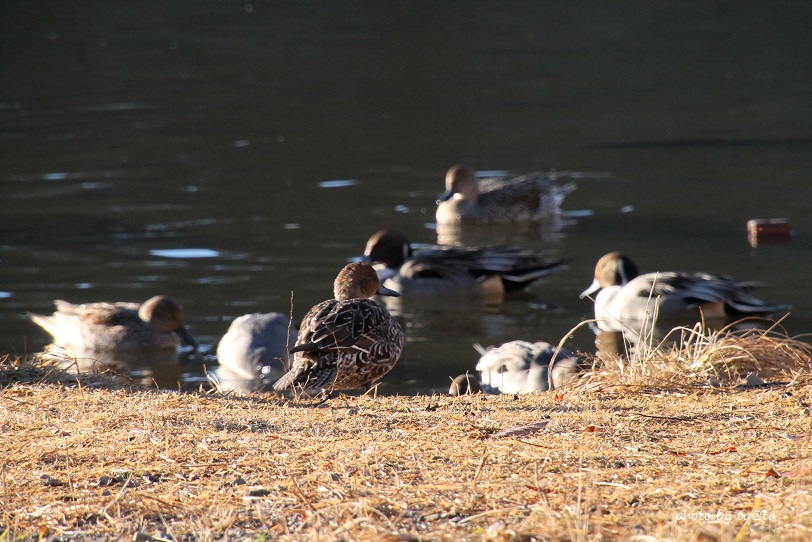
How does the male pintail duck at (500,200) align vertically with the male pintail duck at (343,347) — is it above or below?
above

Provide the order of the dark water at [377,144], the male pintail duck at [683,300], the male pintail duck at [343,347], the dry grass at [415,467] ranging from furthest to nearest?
1. the dark water at [377,144]
2. the male pintail duck at [683,300]
3. the male pintail duck at [343,347]
4. the dry grass at [415,467]

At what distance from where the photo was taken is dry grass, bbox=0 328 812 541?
3760 mm

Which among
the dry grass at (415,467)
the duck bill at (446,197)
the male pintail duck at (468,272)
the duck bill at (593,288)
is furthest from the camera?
the duck bill at (446,197)

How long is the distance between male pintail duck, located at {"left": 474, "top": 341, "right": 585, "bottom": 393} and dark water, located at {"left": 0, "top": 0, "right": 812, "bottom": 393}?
42 centimetres

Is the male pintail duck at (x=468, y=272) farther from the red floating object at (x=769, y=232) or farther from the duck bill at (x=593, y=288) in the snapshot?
the red floating object at (x=769, y=232)

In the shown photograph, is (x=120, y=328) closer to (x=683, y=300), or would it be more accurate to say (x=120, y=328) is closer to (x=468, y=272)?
(x=468, y=272)

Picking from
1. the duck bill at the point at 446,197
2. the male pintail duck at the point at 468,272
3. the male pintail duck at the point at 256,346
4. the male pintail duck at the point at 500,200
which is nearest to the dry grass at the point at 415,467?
the male pintail duck at the point at 256,346

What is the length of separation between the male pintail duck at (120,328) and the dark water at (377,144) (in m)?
0.27

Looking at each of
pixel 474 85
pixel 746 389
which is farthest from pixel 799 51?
pixel 746 389

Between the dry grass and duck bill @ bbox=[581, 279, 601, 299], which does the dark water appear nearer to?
duck bill @ bbox=[581, 279, 601, 299]

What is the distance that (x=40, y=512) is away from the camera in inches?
157

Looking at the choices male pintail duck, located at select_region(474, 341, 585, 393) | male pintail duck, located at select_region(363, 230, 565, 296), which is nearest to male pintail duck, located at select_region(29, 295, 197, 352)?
male pintail duck, located at select_region(363, 230, 565, 296)

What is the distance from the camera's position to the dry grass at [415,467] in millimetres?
3760

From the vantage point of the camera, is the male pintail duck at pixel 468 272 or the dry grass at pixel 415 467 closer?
the dry grass at pixel 415 467
